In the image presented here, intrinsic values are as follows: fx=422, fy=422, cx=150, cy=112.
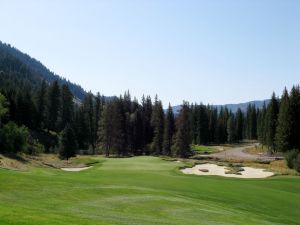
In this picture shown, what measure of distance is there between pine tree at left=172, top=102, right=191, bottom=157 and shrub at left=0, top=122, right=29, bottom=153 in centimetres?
4278

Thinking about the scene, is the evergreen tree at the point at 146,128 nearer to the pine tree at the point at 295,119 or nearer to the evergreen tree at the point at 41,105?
the evergreen tree at the point at 41,105

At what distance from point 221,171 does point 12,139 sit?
34.6 m

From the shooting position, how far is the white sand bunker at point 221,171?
6038 centimetres

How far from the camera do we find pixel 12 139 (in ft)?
230

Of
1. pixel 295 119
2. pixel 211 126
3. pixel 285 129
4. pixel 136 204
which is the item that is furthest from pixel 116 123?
pixel 136 204

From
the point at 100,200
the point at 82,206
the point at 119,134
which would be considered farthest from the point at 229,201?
the point at 119,134

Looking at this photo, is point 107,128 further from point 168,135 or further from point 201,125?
point 201,125

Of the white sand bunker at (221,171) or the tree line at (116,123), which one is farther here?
the tree line at (116,123)

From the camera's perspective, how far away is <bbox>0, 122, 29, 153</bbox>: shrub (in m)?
68.3

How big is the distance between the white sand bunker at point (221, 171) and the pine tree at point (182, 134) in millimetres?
36321

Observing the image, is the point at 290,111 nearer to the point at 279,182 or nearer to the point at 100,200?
the point at 279,182

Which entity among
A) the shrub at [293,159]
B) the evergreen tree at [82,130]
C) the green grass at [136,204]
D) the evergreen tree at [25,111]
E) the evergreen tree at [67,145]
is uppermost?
the evergreen tree at [25,111]

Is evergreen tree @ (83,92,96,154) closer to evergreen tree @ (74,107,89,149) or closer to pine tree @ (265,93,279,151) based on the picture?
evergreen tree @ (74,107,89,149)

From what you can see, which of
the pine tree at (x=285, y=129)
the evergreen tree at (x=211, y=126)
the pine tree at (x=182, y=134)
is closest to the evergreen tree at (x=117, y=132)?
the pine tree at (x=182, y=134)
